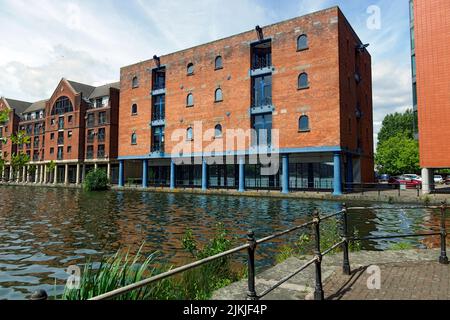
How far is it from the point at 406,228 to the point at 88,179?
33.7 meters

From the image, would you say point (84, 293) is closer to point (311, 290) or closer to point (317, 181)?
point (311, 290)

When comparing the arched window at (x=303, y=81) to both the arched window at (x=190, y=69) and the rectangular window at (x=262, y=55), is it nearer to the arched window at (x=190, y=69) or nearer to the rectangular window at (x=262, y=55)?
the rectangular window at (x=262, y=55)

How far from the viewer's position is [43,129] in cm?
6066

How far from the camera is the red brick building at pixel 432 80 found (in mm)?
Result: 24969

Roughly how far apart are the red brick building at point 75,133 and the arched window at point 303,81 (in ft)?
106

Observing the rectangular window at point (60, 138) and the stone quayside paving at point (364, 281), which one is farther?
the rectangular window at point (60, 138)

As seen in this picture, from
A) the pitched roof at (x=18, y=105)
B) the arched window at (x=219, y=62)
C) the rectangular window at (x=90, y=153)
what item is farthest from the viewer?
the pitched roof at (x=18, y=105)

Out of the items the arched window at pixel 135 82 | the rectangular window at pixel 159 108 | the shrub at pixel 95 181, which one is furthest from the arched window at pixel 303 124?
the shrub at pixel 95 181

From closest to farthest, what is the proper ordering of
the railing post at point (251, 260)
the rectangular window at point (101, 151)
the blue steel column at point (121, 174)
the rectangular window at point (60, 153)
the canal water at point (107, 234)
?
the railing post at point (251, 260) < the canal water at point (107, 234) < the blue steel column at point (121, 174) < the rectangular window at point (101, 151) < the rectangular window at point (60, 153)

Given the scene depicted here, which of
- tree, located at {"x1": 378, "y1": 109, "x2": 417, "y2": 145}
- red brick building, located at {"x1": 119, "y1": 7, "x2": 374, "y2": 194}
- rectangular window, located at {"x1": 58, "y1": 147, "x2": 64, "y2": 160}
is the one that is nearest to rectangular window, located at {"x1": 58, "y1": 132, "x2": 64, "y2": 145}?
rectangular window, located at {"x1": 58, "y1": 147, "x2": 64, "y2": 160}

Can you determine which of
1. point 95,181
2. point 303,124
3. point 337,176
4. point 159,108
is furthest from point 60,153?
point 337,176

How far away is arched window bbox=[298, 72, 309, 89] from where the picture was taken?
94.7 ft

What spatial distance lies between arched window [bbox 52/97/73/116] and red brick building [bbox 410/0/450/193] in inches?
2036

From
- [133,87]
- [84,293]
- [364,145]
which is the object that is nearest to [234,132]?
[364,145]
